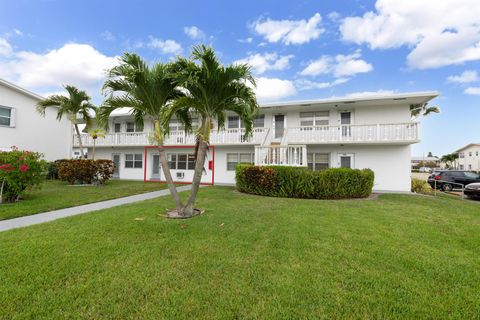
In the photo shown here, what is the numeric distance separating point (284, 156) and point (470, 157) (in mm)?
56515

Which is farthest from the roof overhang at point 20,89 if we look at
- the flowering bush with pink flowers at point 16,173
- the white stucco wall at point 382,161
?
the white stucco wall at point 382,161

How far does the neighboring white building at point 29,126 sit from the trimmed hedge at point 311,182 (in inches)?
635

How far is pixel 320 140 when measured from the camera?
534 inches

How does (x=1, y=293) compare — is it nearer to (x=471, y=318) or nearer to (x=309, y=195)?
(x=471, y=318)

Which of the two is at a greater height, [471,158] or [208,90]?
[208,90]

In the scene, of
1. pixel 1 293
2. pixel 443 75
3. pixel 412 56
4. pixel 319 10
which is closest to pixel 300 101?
pixel 319 10

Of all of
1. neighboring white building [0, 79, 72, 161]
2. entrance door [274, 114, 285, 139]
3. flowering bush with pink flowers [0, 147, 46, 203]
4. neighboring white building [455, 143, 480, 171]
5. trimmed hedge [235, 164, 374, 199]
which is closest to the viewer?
flowering bush with pink flowers [0, 147, 46, 203]

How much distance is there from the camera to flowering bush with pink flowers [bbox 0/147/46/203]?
298 inches

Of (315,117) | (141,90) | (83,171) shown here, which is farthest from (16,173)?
(315,117)

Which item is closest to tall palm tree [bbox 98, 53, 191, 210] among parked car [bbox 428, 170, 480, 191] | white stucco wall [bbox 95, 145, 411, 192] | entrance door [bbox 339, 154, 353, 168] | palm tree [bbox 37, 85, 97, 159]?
white stucco wall [bbox 95, 145, 411, 192]

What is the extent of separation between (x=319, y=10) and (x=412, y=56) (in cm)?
785

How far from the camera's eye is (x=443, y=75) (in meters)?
14.8

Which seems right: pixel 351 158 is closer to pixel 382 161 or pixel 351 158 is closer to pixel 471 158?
pixel 382 161

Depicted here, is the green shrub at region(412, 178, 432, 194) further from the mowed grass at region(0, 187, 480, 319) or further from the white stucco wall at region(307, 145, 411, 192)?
the mowed grass at region(0, 187, 480, 319)
